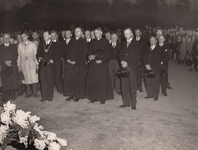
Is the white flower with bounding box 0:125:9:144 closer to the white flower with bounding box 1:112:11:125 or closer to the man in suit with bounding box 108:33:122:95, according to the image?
the white flower with bounding box 1:112:11:125

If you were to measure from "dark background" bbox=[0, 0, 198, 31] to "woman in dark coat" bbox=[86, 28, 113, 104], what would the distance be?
19.2 m

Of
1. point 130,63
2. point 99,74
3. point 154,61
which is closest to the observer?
point 130,63

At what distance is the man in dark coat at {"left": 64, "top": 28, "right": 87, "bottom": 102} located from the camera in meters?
8.38

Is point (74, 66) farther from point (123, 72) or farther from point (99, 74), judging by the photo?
point (123, 72)

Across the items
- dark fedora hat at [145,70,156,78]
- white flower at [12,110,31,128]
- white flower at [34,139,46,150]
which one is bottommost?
dark fedora hat at [145,70,156,78]

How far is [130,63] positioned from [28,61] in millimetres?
3392

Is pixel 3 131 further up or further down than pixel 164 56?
further down

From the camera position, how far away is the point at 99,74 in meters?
8.16

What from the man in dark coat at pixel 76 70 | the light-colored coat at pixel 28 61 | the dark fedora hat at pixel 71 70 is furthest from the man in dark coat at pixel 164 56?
the light-colored coat at pixel 28 61

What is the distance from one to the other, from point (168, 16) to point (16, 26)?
15.8 metres

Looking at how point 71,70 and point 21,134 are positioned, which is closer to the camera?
point 21,134

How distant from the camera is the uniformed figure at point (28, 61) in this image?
28.9 feet

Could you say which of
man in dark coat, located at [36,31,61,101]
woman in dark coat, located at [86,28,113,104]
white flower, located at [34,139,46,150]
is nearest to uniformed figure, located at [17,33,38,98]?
man in dark coat, located at [36,31,61,101]

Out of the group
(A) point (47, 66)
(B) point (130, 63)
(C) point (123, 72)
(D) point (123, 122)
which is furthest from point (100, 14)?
(D) point (123, 122)
